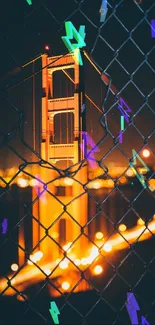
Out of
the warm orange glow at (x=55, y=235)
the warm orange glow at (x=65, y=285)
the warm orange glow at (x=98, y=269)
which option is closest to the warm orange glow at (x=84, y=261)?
the warm orange glow at (x=55, y=235)

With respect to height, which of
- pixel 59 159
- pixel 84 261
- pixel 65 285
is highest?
pixel 59 159

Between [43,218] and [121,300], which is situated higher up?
[43,218]

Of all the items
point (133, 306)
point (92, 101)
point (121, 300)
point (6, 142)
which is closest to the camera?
point (6, 142)

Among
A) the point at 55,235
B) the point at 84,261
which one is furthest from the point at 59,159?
the point at 84,261

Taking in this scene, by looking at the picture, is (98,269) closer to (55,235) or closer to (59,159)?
(55,235)

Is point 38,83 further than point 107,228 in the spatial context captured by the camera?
Yes

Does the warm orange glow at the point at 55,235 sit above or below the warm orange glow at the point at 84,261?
above

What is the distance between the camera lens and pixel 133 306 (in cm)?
79

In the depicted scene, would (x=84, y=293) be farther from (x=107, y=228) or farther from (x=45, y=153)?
(x=45, y=153)

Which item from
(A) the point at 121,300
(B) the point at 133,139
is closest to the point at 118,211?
(B) the point at 133,139

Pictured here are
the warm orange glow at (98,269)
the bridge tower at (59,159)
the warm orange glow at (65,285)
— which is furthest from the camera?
the bridge tower at (59,159)

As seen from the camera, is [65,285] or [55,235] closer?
Answer: [65,285]

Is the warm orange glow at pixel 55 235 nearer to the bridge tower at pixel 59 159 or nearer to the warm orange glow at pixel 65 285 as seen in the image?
the bridge tower at pixel 59 159

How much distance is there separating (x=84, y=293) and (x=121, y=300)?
0.75 m
